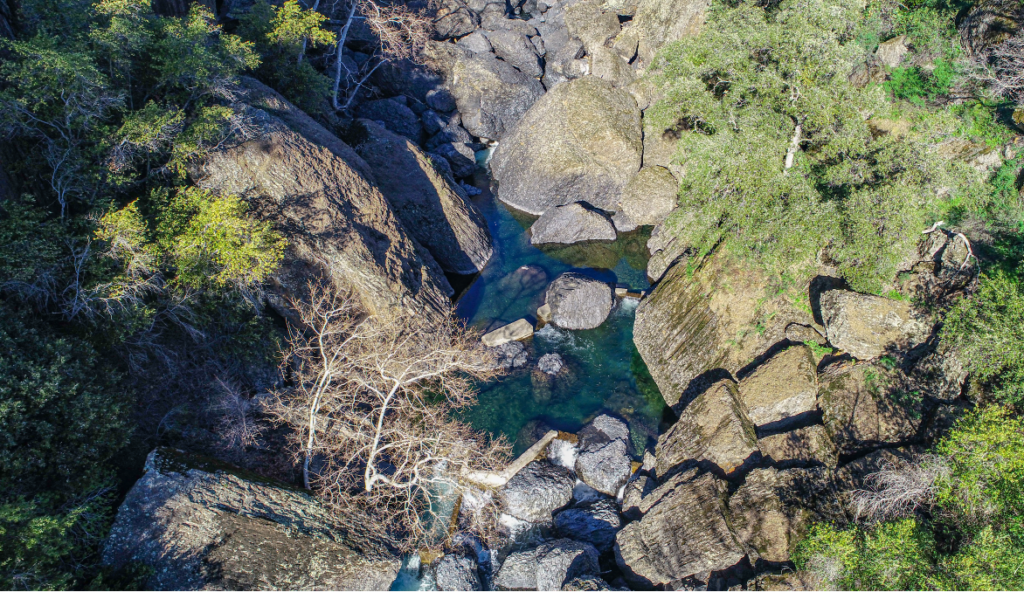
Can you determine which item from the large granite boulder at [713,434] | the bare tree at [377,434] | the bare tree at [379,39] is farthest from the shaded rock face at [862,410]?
the bare tree at [379,39]

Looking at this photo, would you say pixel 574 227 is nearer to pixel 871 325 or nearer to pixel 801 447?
pixel 871 325

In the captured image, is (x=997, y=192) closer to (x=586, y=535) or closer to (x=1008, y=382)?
(x=1008, y=382)

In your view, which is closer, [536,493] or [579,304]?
[536,493]

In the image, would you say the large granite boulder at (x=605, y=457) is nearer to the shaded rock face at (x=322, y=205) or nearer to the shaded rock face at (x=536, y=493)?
the shaded rock face at (x=536, y=493)

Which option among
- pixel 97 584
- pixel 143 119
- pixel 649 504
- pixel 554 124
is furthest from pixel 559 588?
pixel 554 124

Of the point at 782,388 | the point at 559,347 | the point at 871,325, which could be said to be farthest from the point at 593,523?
the point at 871,325

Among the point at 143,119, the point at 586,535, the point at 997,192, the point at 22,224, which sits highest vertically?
the point at 143,119

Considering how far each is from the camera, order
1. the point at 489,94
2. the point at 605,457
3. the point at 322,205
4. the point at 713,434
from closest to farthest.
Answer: the point at 713,434, the point at 605,457, the point at 322,205, the point at 489,94
